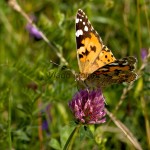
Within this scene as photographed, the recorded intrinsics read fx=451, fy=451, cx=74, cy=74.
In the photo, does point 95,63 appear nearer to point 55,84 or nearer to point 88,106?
point 88,106

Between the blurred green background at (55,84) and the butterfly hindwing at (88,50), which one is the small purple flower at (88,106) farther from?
the butterfly hindwing at (88,50)

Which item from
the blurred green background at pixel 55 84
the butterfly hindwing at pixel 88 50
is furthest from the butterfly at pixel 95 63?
the blurred green background at pixel 55 84

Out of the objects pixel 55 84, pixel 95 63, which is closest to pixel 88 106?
pixel 95 63

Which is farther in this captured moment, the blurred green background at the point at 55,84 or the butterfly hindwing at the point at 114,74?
A: the blurred green background at the point at 55,84

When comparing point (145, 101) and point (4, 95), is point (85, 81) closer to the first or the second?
point (4, 95)

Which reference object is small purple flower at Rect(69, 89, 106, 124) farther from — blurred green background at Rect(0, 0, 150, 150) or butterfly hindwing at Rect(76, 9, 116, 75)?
butterfly hindwing at Rect(76, 9, 116, 75)

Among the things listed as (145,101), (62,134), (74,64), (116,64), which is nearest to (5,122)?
(62,134)

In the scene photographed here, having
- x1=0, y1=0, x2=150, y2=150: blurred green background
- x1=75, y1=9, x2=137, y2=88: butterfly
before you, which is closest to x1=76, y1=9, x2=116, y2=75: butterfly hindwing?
x1=75, y1=9, x2=137, y2=88: butterfly
